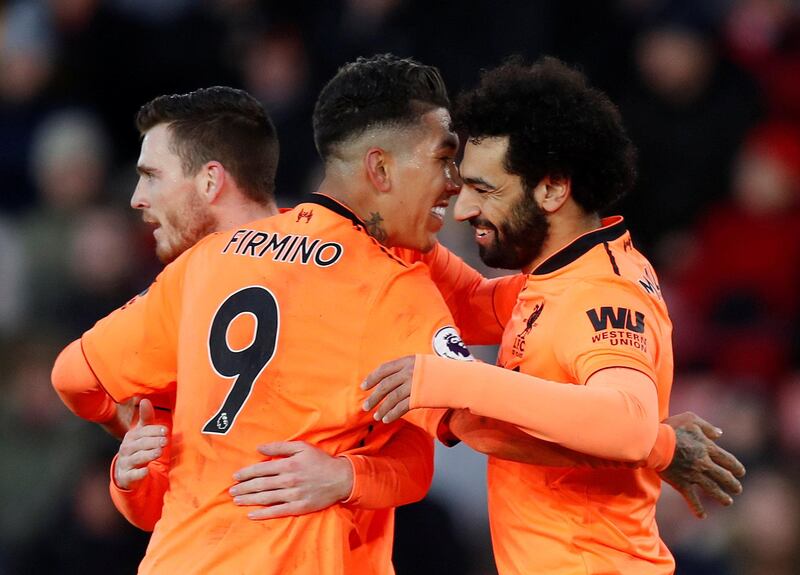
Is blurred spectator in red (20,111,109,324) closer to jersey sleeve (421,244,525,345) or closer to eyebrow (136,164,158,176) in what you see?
eyebrow (136,164,158,176)

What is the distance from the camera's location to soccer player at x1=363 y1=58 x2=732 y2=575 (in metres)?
3.47

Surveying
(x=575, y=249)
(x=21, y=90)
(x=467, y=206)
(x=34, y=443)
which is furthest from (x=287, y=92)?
(x=575, y=249)

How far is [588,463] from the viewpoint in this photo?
3672mm

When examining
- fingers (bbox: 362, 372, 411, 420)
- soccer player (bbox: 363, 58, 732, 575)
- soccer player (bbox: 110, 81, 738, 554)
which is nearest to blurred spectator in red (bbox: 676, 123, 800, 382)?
soccer player (bbox: 110, 81, 738, 554)

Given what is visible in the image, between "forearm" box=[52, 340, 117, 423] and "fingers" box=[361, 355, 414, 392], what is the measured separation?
1058 millimetres

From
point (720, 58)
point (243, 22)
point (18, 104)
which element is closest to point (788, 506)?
point (720, 58)

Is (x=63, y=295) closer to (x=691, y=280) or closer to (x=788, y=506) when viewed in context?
(x=691, y=280)

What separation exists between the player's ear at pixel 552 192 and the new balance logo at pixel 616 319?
0.45 meters

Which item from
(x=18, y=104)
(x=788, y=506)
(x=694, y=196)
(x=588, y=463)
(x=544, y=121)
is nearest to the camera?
(x=588, y=463)

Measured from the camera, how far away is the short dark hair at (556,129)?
13.2 feet

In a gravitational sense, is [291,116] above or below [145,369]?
above

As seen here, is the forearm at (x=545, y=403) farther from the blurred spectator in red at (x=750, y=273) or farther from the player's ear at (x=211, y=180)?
the blurred spectator in red at (x=750, y=273)

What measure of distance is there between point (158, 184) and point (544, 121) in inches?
49.6

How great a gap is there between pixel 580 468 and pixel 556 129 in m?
1.01
